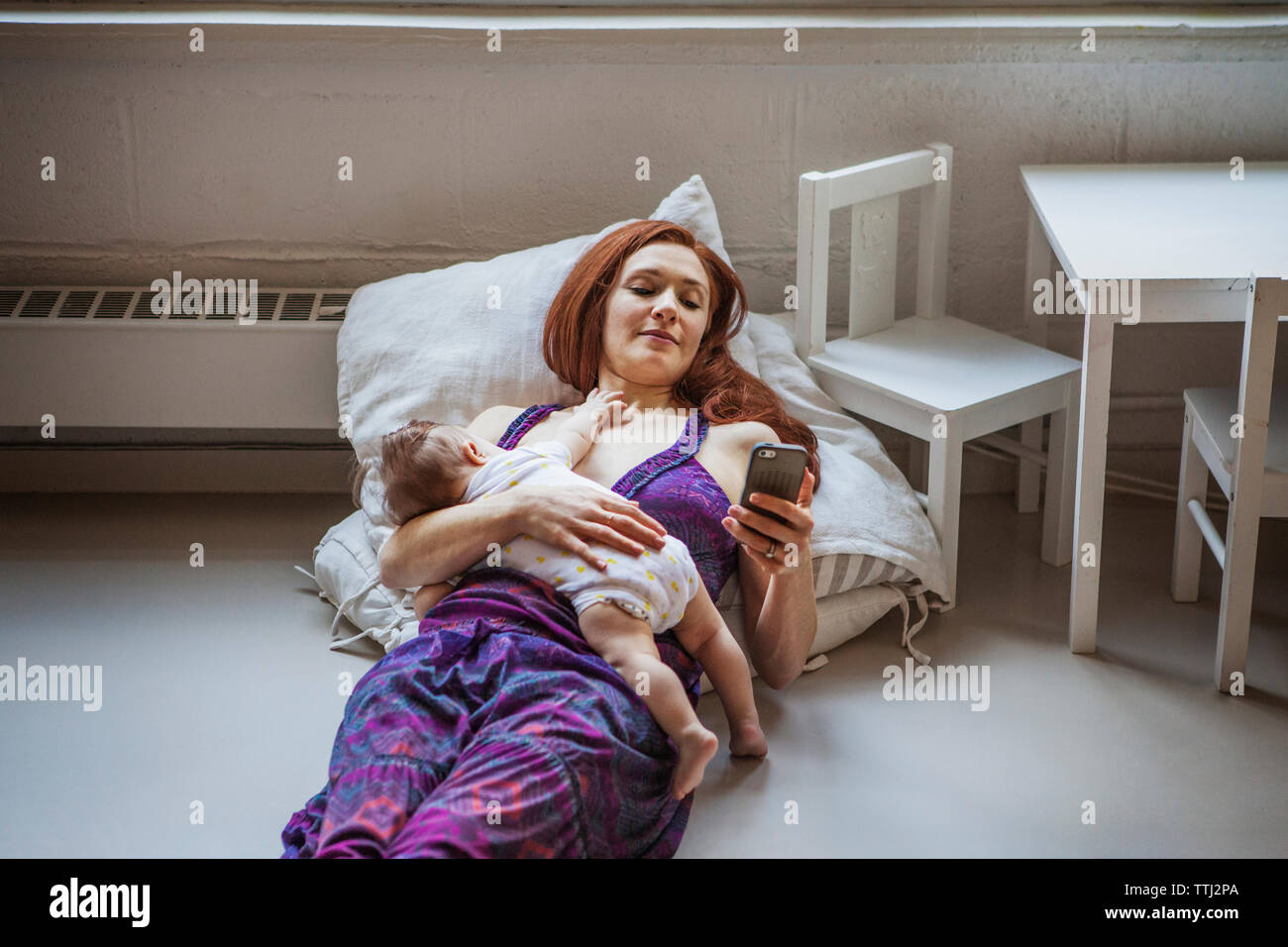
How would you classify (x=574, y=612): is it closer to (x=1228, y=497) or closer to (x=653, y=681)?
(x=653, y=681)

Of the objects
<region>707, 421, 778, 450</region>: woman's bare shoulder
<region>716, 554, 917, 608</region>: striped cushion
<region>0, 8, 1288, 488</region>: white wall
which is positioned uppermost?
<region>0, 8, 1288, 488</region>: white wall

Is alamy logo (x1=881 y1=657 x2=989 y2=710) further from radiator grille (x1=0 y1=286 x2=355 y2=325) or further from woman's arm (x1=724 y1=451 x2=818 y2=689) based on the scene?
radiator grille (x1=0 y1=286 x2=355 y2=325)

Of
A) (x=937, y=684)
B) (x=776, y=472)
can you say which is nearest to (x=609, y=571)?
(x=776, y=472)

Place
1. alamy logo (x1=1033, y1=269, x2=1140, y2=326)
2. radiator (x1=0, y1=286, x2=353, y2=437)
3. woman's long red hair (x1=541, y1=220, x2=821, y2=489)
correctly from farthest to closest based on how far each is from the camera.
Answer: radiator (x1=0, y1=286, x2=353, y2=437) → woman's long red hair (x1=541, y1=220, x2=821, y2=489) → alamy logo (x1=1033, y1=269, x2=1140, y2=326)

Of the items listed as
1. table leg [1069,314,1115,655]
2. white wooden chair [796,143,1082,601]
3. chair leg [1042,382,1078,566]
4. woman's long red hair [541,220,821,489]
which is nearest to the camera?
table leg [1069,314,1115,655]

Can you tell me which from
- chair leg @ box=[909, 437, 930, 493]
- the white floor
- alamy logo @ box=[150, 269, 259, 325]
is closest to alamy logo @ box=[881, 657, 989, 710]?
the white floor

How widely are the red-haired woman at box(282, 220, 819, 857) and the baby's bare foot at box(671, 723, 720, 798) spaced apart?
27mm

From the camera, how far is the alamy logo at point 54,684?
7.52 feet

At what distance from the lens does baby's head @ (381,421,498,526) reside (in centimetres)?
203

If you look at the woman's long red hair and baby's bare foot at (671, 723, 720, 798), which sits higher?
the woman's long red hair

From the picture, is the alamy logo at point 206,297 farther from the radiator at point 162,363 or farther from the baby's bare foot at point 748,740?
the baby's bare foot at point 748,740

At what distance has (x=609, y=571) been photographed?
6.24ft

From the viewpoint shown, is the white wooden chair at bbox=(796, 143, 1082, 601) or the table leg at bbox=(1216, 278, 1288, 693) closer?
the table leg at bbox=(1216, 278, 1288, 693)

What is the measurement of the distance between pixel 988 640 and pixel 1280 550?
75cm
